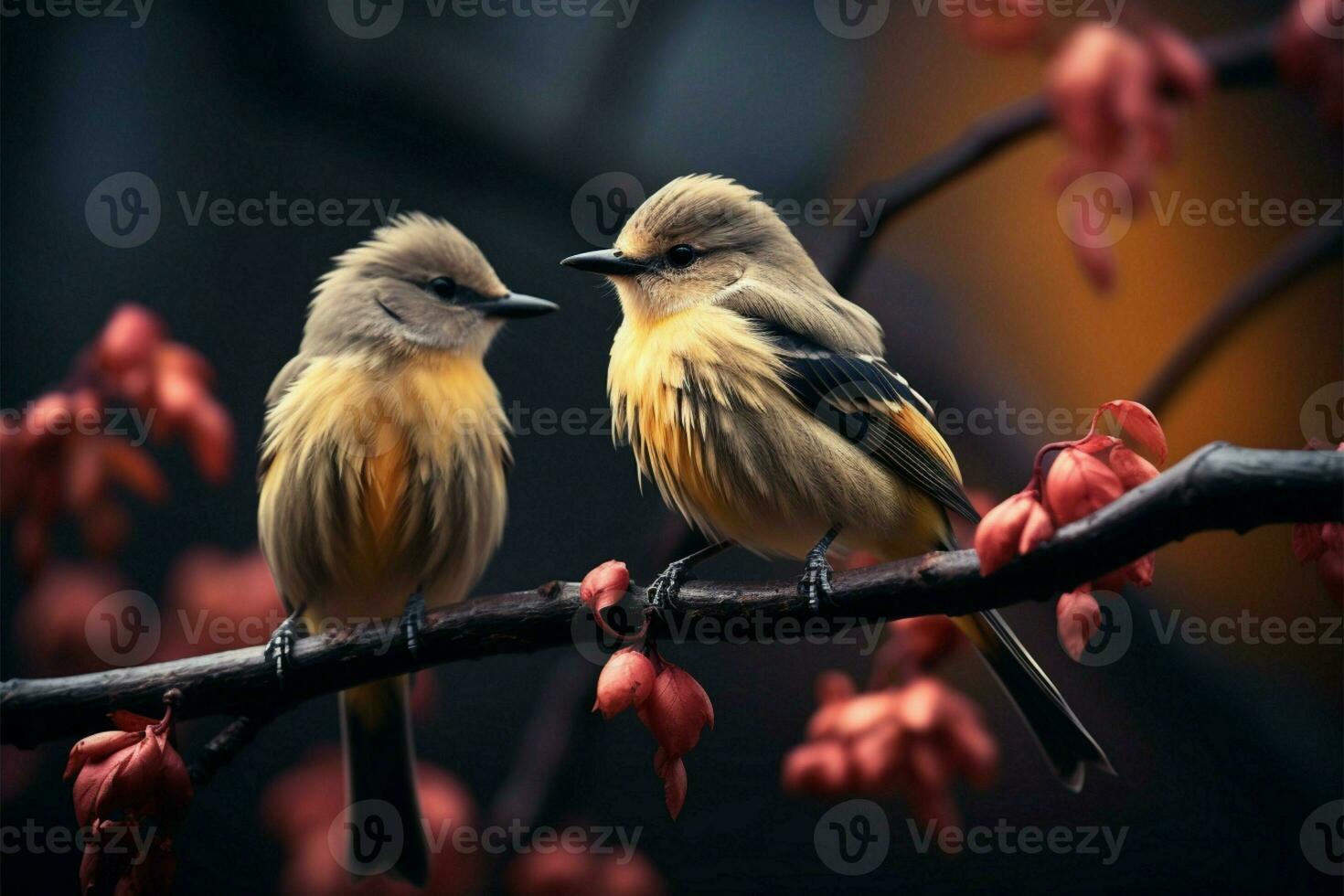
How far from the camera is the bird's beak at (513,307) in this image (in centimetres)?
134

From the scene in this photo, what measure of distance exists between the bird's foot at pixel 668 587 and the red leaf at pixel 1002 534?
317 millimetres

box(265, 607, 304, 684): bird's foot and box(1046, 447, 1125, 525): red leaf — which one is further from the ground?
box(1046, 447, 1125, 525): red leaf

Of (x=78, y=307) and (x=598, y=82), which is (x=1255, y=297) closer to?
(x=598, y=82)

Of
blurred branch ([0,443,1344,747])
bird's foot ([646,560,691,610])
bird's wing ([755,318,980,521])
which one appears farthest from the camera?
bird's wing ([755,318,980,521])

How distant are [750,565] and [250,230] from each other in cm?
92

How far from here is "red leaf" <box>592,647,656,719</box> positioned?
96 cm

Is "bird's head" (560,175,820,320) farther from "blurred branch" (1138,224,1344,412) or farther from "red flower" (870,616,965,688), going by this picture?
"blurred branch" (1138,224,1344,412)

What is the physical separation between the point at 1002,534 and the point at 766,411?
36cm

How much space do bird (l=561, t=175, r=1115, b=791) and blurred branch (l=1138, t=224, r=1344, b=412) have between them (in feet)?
1.65

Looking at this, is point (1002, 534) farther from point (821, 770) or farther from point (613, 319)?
point (613, 319)

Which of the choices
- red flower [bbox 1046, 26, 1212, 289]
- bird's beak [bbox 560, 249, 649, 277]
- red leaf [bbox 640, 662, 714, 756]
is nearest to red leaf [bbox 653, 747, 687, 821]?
red leaf [bbox 640, 662, 714, 756]

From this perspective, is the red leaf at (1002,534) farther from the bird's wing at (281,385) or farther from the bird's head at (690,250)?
the bird's wing at (281,385)

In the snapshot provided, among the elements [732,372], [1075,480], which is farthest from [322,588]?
[1075,480]

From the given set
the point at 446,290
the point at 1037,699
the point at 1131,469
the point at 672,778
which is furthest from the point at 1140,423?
the point at 446,290
